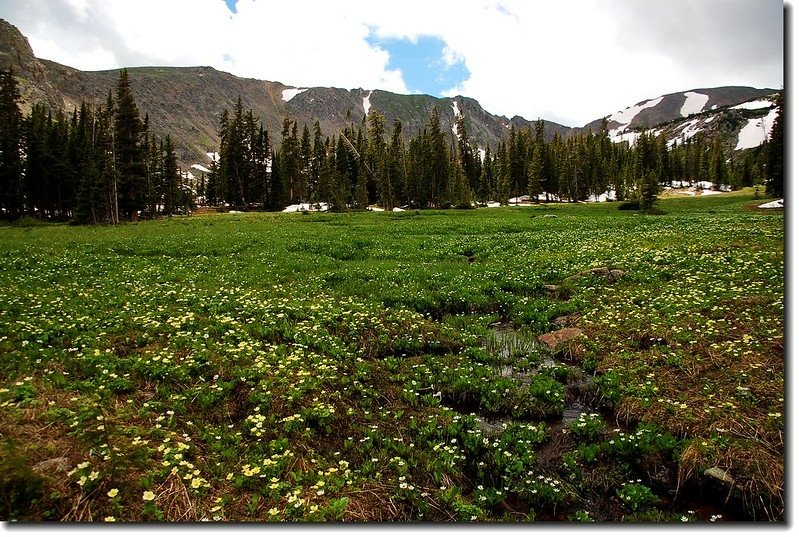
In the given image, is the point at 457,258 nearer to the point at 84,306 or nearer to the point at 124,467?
the point at 84,306

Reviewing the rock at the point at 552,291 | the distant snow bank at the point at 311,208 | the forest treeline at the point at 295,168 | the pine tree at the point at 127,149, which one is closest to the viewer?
the rock at the point at 552,291

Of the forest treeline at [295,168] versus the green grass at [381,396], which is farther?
the forest treeline at [295,168]

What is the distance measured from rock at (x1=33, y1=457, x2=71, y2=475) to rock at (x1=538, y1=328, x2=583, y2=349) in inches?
418

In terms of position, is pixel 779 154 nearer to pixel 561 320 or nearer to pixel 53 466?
pixel 561 320

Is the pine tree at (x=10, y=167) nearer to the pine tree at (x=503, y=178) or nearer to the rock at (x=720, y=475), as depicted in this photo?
the rock at (x=720, y=475)

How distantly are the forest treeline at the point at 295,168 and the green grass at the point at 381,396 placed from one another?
27994mm

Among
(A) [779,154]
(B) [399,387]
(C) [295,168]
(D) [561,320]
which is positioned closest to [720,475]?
(B) [399,387]

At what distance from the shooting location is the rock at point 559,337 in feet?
38.5

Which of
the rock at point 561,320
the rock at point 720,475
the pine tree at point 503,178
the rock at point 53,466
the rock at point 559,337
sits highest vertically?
the pine tree at point 503,178

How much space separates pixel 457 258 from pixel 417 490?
19.0m

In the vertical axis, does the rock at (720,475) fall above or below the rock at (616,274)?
below

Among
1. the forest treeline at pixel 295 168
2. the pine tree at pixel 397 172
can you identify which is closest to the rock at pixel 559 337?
the forest treeline at pixel 295 168

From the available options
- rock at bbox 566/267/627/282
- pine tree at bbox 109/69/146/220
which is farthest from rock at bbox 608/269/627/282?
pine tree at bbox 109/69/146/220

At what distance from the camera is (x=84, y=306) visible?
12336mm
